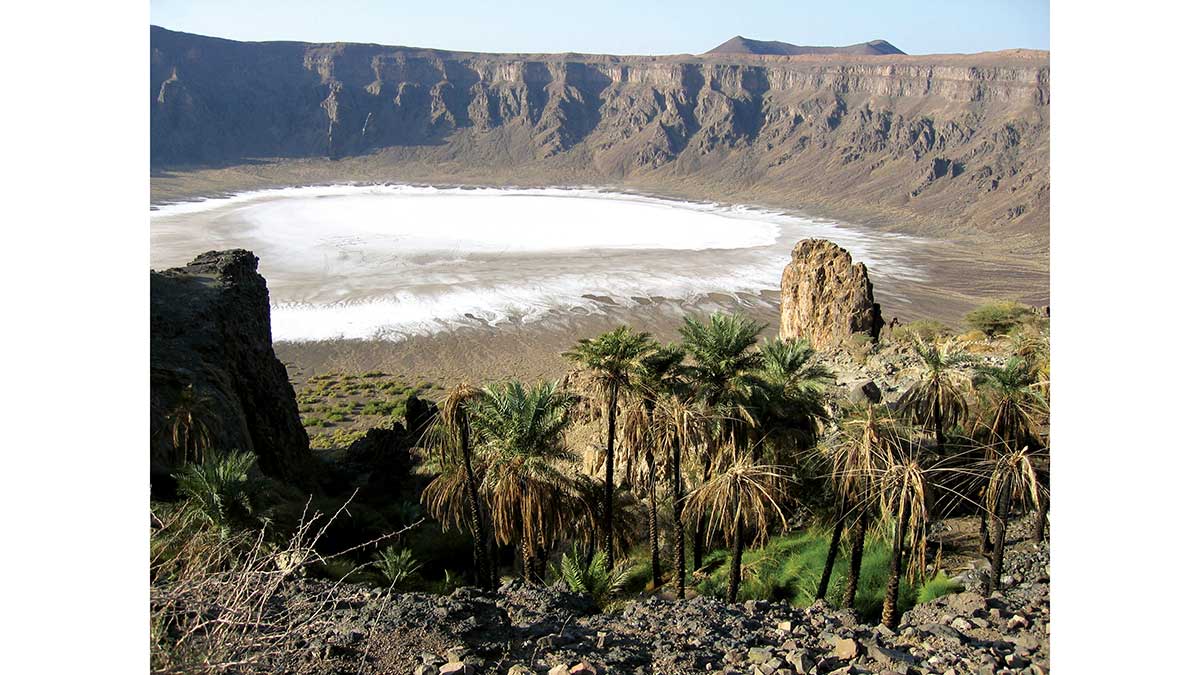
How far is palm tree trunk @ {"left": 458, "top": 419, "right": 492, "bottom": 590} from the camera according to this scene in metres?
13.5

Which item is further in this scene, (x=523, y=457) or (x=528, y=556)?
(x=528, y=556)

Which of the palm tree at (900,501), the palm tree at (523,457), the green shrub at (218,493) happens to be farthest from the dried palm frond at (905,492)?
the green shrub at (218,493)

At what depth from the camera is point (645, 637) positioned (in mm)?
8742

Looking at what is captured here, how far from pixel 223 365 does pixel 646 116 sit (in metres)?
157

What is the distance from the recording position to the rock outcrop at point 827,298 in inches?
1221

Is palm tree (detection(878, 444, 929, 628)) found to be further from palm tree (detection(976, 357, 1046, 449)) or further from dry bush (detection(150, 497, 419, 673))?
dry bush (detection(150, 497, 419, 673))

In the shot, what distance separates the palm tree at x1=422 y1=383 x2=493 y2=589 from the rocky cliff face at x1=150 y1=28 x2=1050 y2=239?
340ft

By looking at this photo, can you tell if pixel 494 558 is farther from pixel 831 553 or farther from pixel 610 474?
pixel 831 553

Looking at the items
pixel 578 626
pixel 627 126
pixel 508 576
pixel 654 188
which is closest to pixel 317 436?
pixel 508 576

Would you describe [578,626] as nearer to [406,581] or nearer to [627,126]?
[406,581]

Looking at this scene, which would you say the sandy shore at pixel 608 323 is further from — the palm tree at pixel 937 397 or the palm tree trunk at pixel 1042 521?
the palm tree trunk at pixel 1042 521

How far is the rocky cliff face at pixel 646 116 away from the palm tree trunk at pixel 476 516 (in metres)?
104

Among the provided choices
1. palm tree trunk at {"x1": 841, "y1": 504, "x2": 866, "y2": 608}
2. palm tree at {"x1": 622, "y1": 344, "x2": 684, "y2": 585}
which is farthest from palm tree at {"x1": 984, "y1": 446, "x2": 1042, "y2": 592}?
palm tree at {"x1": 622, "y1": 344, "x2": 684, "y2": 585}

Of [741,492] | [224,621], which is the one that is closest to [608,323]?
[741,492]
